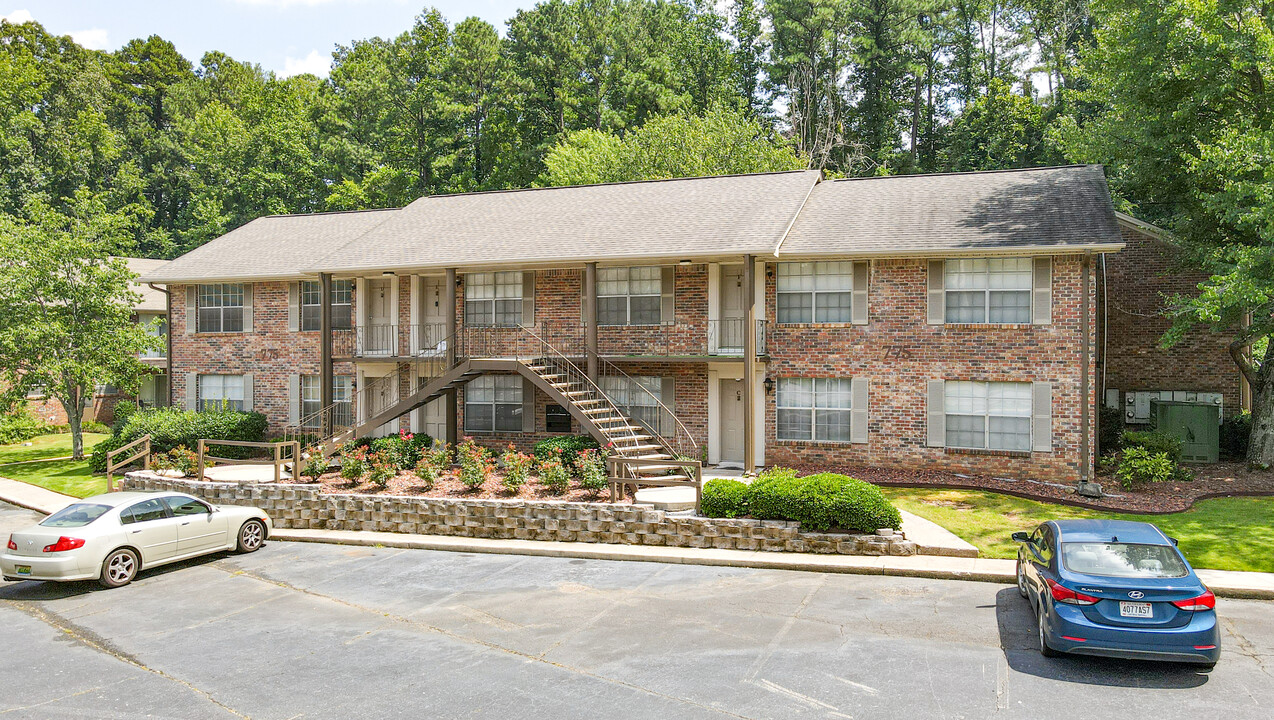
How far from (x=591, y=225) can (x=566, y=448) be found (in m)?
6.64

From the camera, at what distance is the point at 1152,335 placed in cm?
2295

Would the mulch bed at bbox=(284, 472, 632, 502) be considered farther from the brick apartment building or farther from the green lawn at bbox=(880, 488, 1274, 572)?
the green lawn at bbox=(880, 488, 1274, 572)

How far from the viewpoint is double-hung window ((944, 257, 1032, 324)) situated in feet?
60.8

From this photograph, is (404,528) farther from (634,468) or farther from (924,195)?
(924,195)

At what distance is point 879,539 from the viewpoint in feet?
43.9

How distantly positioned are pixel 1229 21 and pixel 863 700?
63.5 feet

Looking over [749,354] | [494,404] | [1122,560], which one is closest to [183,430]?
[494,404]

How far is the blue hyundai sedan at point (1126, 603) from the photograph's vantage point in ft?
27.0

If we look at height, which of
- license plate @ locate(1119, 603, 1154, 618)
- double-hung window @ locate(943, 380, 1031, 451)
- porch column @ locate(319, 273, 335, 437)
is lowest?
license plate @ locate(1119, 603, 1154, 618)

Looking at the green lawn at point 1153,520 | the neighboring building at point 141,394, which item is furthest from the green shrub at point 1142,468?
the neighboring building at point 141,394

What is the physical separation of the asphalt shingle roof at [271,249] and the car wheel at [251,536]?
8625 mm

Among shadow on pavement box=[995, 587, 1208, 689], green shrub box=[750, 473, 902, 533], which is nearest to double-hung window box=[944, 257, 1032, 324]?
green shrub box=[750, 473, 902, 533]

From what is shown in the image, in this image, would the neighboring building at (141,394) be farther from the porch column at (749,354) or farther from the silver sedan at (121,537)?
the porch column at (749,354)

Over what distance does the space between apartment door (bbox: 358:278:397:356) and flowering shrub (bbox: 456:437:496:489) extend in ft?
21.8
